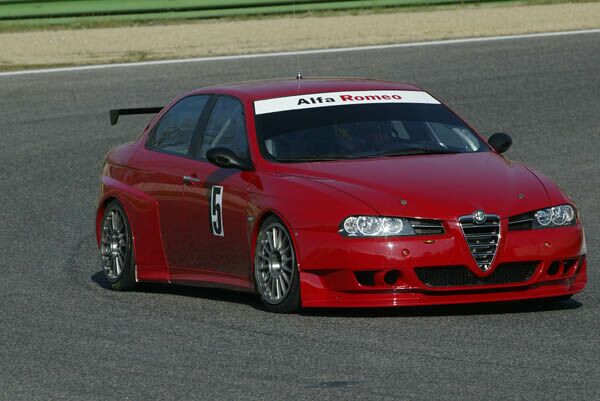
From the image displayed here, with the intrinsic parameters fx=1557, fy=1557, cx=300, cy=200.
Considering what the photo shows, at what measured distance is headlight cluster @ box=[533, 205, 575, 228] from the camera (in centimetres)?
866

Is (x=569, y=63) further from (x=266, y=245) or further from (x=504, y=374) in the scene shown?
(x=504, y=374)

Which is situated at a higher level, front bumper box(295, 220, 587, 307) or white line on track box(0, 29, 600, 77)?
front bumper box(295, 220, 587, 307)

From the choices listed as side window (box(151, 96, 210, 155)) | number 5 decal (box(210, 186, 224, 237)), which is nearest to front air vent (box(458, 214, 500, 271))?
number 5 decal (box(210, 186, 224, 237))

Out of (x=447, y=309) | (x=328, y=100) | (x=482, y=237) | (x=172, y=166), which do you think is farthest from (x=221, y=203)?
(x=482, y=237)

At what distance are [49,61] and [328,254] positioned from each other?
1368 centimetres

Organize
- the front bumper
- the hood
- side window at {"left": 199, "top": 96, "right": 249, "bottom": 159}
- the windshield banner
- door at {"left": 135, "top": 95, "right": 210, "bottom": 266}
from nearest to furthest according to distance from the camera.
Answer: the front bumper
the hood
side window at {"left": 199, "top": 96, "right": 249, "bottom": 159}
the windshield banner
door at {"left": 135, "top": 95, "right": 210, "bottom": 266}

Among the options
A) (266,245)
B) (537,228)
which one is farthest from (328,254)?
(537,228)

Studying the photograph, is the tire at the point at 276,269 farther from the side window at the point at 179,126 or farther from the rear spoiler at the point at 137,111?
the rear spoiler at the point at 137,111

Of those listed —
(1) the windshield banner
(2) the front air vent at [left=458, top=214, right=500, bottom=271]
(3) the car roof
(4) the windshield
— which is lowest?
(2) the front air vent at [left=458, top=214, right=500, bottom=271]

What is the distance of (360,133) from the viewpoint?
966 cm

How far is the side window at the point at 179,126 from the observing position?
34.2 feet

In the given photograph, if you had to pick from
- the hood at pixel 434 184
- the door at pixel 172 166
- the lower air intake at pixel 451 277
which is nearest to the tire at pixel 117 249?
the door at pixel 172 166

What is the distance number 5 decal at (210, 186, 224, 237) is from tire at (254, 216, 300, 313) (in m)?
0.47

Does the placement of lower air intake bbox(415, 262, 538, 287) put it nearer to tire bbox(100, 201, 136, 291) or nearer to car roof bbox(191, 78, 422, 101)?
car roof bbox(191, 78, 422, 101)
